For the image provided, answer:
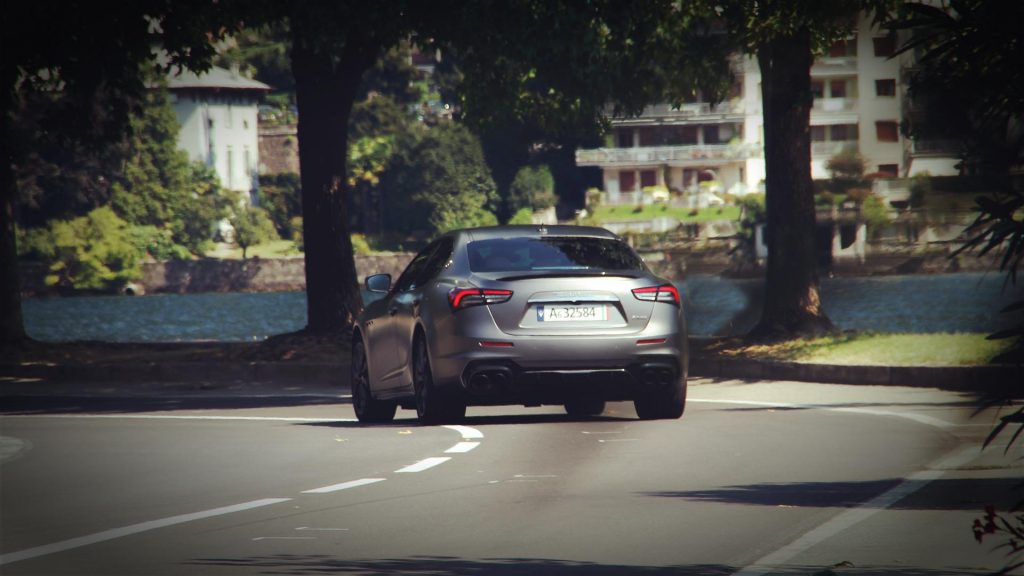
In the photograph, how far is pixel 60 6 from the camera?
25797 mm

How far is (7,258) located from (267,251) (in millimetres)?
112975

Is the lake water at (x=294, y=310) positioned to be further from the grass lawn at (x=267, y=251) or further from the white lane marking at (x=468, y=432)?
the white lane marking at (x=468, y=432)

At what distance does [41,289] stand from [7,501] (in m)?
119

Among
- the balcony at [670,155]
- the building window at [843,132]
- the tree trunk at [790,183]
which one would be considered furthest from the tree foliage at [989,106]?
the balcony at [670,155]

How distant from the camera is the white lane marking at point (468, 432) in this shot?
15.1m

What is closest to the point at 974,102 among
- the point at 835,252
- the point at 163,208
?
the point at 835,252

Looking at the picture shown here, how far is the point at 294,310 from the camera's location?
119 meters

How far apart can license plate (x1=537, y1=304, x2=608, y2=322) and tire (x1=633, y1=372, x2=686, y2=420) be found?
0.86 meters

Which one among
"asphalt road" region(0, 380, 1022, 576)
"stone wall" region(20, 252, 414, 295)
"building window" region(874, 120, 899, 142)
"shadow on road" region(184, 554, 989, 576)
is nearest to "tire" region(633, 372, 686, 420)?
"asphalt road" region(0, 380, 1022, 576)

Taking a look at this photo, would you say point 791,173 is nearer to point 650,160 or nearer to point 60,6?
point 60,6

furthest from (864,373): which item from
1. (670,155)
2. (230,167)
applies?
(670,155)

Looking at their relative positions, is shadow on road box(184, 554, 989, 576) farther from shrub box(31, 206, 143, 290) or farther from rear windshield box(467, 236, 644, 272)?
shrub box(31, 206, 143, 290)

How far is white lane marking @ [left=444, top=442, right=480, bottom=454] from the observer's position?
13.9 metres

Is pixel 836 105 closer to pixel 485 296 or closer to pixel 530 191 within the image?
pixel 530 191
